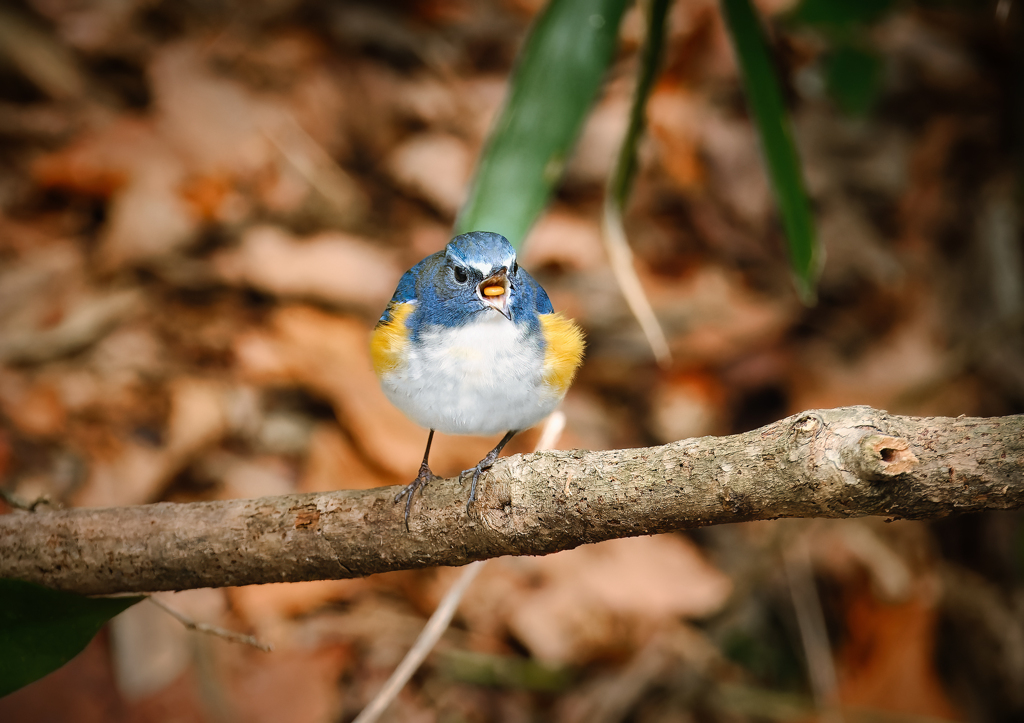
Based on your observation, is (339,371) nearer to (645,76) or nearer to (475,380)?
(475,380)

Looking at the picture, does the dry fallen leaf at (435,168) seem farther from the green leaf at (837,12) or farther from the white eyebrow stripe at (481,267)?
the white eyebrow stripe at (481,267)

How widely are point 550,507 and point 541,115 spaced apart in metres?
1.27

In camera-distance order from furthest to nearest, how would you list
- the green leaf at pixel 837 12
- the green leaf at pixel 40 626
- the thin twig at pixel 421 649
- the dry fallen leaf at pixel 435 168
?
the dry fallen leaf at pixel 435 168, the green leaf at pixel 837 12, the thin twig at pixel 421 649, the green leaf at pixel 40 626

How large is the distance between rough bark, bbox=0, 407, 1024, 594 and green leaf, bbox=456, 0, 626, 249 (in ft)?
2.76

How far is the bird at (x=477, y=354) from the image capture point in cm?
173

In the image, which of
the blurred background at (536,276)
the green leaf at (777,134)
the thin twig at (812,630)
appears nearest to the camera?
the green leaf at (777,134)

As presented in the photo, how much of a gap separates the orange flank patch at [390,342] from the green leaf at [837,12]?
197 centimetres

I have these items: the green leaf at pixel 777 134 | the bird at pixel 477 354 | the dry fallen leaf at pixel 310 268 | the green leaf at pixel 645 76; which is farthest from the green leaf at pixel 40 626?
the dry fallen leaf at pixel 310 268

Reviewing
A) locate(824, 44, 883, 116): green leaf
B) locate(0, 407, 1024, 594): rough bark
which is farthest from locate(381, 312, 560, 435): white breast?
locate(824, 44, 883, 116): green leaf

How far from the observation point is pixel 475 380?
173cm

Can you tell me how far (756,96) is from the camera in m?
2.18

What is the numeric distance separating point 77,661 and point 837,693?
115 inches

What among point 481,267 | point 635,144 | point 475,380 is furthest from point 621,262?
point 475,380

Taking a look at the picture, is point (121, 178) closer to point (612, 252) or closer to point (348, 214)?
point (348, 214)
